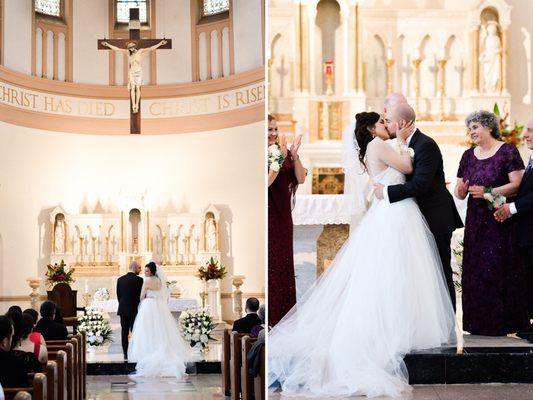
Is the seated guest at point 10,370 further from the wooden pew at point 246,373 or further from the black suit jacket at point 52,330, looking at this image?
the wooden pew at point 246,373

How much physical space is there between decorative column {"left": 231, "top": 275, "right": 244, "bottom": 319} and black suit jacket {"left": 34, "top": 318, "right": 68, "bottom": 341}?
59 cm

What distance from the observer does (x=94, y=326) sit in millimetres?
3010

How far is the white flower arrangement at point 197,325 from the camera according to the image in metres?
3.01

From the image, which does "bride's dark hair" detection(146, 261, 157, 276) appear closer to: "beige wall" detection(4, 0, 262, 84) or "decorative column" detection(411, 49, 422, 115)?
"beige wall" detection(4, 0, 262, 84)

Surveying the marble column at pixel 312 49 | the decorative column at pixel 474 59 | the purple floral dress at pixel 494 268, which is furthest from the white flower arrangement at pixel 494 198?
the decorative column at pixel 474 59

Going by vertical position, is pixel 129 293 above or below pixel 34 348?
above

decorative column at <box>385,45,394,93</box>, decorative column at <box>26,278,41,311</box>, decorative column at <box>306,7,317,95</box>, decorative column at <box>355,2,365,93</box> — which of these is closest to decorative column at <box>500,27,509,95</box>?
decorative column at <box>385,45,394,93</box>

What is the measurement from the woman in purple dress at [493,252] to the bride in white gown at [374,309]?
42 cm

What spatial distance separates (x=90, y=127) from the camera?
3.02 m

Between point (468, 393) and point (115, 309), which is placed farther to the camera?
point (468, 393)

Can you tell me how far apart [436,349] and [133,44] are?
221cm

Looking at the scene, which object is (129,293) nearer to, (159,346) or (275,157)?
(159,346)

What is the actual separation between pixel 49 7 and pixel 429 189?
2278 millimetres

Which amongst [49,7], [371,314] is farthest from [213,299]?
[371,314]
